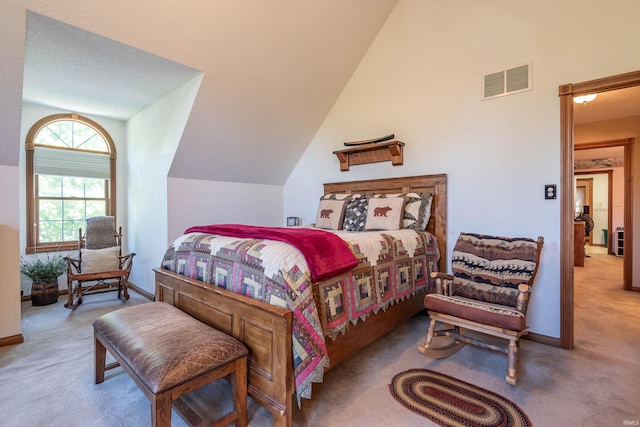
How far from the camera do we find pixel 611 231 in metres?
6.68

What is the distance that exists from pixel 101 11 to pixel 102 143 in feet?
9.43

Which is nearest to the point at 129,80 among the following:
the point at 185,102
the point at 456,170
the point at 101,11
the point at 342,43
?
→ the point at 185,102

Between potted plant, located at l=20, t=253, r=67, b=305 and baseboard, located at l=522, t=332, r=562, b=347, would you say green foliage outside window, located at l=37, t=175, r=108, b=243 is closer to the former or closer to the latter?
potted plant, located at l=20, t=253, r=67, b=305

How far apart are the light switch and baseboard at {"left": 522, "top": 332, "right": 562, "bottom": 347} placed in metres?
1.15

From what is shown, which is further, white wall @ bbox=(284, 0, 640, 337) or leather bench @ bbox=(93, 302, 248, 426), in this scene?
white wall @ bbox=(284, 0, 640, 337)

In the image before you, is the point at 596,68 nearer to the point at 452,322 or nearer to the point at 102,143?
the point at 452,322

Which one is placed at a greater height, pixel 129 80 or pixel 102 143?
pixel 129 80

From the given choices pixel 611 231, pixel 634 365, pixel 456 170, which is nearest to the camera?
pixel 634 365

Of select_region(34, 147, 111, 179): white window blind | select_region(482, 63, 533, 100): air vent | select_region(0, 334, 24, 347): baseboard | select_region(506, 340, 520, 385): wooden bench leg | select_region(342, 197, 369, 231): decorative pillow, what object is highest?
select_region(482, 63, 533, 100): air vent

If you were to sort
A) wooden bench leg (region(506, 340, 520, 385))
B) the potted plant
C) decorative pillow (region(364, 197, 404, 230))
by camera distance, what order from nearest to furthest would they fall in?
1. wooden bench leg (region(506, 340, 520, 385))
2. decorative pillow (region(364, 197, 404, 230))
3. the potted plant

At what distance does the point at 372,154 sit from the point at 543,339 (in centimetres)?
242

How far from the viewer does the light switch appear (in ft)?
8.08

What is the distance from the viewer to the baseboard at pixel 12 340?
7.99 feet

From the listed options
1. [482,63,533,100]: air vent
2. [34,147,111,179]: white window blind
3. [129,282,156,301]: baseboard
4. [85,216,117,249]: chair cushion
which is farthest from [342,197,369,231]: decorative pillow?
[34,147,111,179]: white window blind
